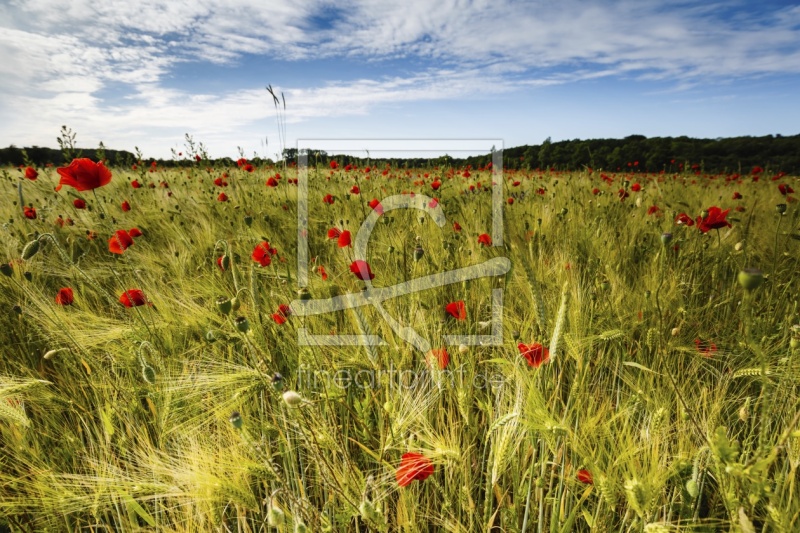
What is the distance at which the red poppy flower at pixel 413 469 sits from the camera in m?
0.76

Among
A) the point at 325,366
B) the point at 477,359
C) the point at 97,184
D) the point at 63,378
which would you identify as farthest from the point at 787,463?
the point at 97,184

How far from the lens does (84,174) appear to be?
1.63 m

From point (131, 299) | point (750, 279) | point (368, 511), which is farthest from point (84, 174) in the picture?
point (750, 279)

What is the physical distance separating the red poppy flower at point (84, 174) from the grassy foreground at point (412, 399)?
18 centimetres

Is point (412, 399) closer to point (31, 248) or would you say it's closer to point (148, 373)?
point (148, 373)

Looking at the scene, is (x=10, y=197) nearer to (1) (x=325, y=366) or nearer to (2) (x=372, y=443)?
(1) (x=325, y=366)

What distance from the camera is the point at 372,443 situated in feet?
3.95

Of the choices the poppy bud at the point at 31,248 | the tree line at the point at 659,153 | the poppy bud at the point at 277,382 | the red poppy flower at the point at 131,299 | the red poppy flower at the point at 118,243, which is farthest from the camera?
the tree line at the point at 659,153

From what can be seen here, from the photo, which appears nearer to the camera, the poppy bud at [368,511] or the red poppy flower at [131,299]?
the poppy bud at [368,511]

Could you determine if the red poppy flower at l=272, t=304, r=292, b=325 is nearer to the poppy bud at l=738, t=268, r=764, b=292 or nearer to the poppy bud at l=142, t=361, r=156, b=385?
the poppy bud at l=142, t=361, r=156, b=385

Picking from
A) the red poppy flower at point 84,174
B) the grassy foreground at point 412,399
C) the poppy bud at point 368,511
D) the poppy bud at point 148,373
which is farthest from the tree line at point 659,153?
the poppy bud at point 368,511

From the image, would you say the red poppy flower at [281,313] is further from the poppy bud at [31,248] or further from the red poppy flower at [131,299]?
the poppy bud at [31,248]

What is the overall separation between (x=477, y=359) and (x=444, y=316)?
34 cm

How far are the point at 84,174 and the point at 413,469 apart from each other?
1.77 m
